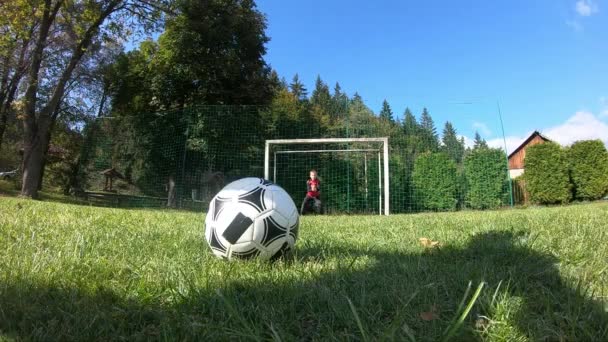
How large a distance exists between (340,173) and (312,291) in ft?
43.7

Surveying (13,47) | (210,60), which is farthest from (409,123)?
(13,47)

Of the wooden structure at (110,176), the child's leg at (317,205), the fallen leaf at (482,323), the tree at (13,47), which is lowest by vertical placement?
the fallen leaf at (482,323)

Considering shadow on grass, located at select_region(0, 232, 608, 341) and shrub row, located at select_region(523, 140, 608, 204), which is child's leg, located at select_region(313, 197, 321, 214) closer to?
shrub row, located at select_region(523, 140, 608, 204)

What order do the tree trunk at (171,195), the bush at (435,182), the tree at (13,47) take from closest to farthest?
1. the tree trunk at (171,195)
2. the tree at (13,47)
3. the bush at (435,182)

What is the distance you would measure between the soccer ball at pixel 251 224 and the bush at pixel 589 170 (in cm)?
1866

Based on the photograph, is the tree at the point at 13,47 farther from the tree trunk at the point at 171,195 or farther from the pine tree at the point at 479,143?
the pine tree at the point at 479,143

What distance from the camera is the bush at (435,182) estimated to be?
16016 millimetres

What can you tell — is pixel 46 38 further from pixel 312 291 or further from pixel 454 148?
pixel 312 291

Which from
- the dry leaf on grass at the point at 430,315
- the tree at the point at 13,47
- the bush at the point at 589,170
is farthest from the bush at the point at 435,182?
the tree at the point at 13,47

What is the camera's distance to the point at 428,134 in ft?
55.1

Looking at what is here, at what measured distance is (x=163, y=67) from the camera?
21.8 metres

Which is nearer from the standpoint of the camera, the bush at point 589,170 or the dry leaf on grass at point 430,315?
the dry leaf on grass at point 430,315

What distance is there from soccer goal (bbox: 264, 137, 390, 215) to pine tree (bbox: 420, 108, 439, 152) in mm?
1891

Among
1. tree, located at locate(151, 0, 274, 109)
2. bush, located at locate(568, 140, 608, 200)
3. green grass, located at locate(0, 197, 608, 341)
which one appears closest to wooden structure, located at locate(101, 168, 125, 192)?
tree, located at locate(151, 0, 274, 109)
